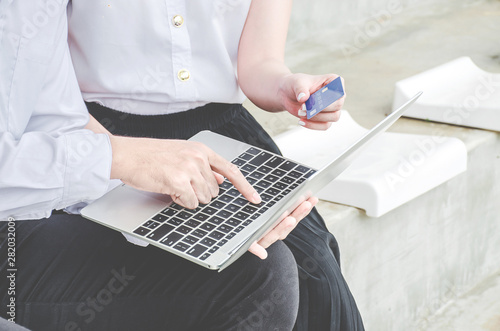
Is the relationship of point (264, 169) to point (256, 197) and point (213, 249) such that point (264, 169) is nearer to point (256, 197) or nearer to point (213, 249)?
point (256, 197)

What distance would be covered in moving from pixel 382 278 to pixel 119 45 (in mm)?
942

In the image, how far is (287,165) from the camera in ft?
3.71

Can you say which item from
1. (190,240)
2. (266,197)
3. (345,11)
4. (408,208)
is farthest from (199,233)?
(345,11)

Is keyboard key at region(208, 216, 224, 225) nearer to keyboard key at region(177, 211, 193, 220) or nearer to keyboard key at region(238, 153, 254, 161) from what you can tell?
keyboard key at region(177, 211, 193, 220)

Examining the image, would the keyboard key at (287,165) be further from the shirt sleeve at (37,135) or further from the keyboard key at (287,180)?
the shirt sleeve at (37,135)

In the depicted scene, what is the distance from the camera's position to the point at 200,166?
99 cm

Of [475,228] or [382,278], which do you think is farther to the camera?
[475,228]

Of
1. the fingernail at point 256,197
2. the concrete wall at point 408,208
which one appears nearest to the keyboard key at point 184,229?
the fingernail at point 256,197

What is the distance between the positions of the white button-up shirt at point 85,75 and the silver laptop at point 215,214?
5 centimetres

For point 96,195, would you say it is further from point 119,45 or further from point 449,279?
point 449,279

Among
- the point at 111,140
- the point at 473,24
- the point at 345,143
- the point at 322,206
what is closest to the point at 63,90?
the point at 111,140

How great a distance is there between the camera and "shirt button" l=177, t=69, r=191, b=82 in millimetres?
1196

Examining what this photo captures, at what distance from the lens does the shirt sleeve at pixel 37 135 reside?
940 mm

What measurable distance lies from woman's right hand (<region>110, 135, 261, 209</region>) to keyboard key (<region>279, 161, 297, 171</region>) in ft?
0.38
